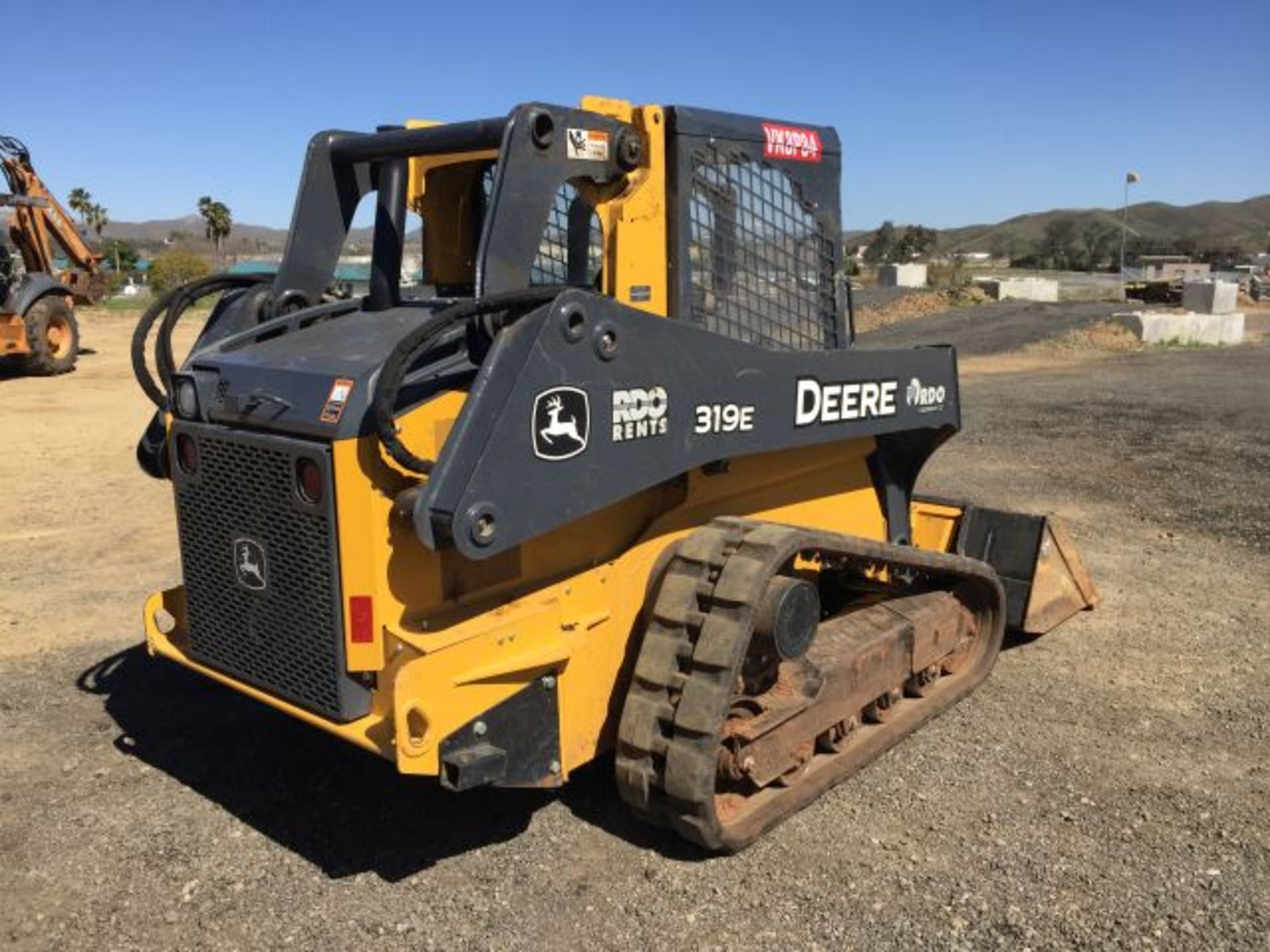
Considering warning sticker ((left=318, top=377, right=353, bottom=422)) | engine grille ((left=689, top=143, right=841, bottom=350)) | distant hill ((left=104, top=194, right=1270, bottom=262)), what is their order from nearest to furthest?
1. warning sticker ((left=318, top=377, right=353, bottom=422))
2. engine grille ((left=689, top=143, right=841, bottom=350))
3. distant hill ((left=104, top=194, right=1270, bottom=262))

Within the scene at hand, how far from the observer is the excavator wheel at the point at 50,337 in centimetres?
1773

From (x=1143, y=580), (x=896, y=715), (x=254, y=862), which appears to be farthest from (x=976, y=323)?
(x=254, y=862)

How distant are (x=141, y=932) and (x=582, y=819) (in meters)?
1.49

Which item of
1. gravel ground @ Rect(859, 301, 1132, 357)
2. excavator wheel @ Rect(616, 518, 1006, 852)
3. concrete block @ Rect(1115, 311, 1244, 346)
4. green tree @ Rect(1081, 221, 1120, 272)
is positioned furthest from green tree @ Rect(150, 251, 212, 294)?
green tree @ Rect(1081, 221, 1120, 272)

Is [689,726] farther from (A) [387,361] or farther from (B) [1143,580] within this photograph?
(B) [1143,580]

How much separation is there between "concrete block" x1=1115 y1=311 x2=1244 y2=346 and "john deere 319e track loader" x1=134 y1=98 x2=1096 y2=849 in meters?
21.1

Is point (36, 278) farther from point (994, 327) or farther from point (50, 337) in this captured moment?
point (994, 327)

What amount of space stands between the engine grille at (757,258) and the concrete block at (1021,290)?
37916mm

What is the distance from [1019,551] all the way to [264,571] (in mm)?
4021

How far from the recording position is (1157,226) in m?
170

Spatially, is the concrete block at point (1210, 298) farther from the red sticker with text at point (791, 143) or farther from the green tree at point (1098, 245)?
the green tree at point (1098, 245)

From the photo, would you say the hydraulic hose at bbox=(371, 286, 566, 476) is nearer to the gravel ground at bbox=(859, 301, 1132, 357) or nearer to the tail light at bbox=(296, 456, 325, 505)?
the tail light at bbox=(296, 456, 325, 505)

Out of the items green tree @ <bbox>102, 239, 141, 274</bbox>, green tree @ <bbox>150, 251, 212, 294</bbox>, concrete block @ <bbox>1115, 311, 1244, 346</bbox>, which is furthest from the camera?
green tree @ <bbox>102, 239, 141, 274</bbox>

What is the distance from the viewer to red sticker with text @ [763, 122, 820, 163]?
4398 millimetres
